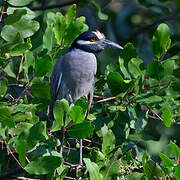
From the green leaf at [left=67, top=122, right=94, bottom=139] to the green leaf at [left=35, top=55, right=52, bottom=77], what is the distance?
429mm

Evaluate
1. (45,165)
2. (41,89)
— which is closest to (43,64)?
(41,89)

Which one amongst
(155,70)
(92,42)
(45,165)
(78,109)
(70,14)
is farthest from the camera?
(92,42)

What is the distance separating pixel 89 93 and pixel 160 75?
854mm

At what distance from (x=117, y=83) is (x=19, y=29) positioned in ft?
2.39

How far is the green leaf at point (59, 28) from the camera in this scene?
114 inches

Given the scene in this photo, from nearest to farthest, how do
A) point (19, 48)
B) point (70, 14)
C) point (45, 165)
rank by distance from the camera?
1. point (45, 165)
2. point (19, 48)
3. point (70, 14)

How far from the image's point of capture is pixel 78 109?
2.32m

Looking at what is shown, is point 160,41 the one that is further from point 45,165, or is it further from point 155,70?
point 45,165

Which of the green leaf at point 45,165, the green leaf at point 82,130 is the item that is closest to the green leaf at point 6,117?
the green leaf at point 45,165

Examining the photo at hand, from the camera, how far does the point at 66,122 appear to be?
2.38m

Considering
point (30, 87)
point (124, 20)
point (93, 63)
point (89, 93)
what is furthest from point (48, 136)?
point (124, 20)

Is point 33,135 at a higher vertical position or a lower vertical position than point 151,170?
higher

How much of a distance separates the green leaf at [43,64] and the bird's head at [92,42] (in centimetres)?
101

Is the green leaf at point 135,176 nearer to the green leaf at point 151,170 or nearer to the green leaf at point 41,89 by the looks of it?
the green leaf at point 151,170
